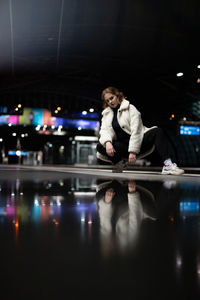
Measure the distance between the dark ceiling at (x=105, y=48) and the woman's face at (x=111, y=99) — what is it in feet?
18.7

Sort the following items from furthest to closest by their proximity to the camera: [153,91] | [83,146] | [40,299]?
1. [83,146]
2. [153,91]
3. [40,299]

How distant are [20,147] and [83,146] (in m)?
12.0

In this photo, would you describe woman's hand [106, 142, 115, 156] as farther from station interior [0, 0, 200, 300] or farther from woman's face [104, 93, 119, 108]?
woman's face [104, 93, 119, 108]

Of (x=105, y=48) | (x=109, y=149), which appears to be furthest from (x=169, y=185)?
(x=105, y=48)

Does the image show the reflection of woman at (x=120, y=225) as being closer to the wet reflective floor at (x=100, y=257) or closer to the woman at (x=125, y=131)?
the wet reflective floor at (x=100, y=257)

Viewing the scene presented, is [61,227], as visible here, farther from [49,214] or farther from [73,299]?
[73,299]

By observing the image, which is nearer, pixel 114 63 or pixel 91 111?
pixel 114 63

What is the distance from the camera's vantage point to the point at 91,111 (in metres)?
28.2

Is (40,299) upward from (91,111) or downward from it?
downward

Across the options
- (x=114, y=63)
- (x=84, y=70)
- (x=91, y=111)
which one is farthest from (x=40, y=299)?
(x=91, y=111)

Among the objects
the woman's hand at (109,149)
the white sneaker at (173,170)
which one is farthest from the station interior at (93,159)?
the woman's hand at (109,149)

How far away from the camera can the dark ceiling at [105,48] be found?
362 inches

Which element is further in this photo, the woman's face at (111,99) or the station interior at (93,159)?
the woman's face at (111,99)

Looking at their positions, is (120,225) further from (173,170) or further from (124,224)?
(173,170)
